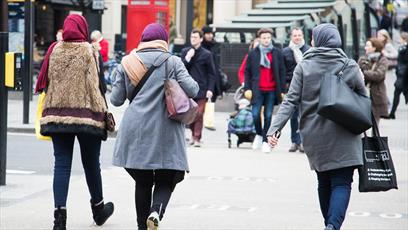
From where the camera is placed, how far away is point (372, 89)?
16281 mm

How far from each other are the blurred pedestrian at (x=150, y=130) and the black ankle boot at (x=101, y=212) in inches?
37.5

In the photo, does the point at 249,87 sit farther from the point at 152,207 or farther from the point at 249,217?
the point at 152,207

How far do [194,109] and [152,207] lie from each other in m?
0.77

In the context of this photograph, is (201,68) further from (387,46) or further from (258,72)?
(387,46)

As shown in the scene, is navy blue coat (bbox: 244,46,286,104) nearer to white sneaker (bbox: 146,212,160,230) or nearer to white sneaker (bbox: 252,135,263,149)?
white sneaker (bbox: 252,135,263,149)

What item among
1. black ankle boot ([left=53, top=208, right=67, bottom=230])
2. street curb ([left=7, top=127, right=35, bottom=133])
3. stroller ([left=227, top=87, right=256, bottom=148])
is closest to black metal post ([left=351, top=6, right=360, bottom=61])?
stroller ([left=227, top=87, right=256, bottom=148])

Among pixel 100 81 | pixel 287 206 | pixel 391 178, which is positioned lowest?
pixel 287 206

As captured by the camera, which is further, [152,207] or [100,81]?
[100,81]

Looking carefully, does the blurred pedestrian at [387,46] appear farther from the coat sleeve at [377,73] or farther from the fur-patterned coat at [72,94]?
the fur-patterned coat at [72,94]

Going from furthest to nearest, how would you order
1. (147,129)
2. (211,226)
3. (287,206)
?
(287,206)
(211,226)
(147,129)

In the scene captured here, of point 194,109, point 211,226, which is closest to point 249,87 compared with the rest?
point 211,226

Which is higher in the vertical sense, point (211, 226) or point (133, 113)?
point (133, 113)

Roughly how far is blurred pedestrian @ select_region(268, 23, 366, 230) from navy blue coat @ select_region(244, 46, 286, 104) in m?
7.77

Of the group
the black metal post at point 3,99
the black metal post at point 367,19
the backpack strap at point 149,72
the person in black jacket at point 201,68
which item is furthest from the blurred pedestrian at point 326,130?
the black metal post at point 367,19
